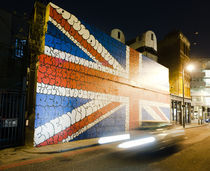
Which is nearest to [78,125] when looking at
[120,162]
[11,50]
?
[120,162]

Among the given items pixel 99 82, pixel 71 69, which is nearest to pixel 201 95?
pixel 99 82

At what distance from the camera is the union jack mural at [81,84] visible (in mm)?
9445

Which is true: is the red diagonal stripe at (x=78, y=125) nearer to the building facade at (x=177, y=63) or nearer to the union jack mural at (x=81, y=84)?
the union jack mural at (x=81, y=84)

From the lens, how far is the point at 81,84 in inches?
452

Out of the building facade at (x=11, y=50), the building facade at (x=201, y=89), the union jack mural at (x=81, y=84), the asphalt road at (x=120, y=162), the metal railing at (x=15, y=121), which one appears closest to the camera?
the asphalt road at (x=120, y=162)

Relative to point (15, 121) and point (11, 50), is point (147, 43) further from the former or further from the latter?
point (15, 121)

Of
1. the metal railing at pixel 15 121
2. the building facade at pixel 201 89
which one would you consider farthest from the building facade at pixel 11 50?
the building facade at pixel 201 89

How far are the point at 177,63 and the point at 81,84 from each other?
24.6 m

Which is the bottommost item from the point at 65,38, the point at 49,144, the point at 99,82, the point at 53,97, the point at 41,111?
the point at 49,144

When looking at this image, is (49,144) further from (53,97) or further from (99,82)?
(99,82)

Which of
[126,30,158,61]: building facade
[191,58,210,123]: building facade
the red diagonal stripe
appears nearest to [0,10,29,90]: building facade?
the red diagonal stripe

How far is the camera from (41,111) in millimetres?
9070

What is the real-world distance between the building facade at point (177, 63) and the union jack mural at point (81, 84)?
14.8 metres

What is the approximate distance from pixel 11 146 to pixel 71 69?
556cm
